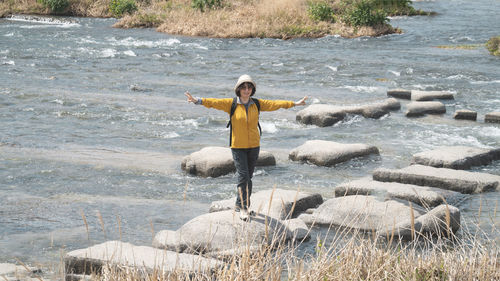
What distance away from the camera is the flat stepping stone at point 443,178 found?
8.63m

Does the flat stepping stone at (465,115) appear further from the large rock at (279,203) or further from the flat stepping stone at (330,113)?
the large rock at (279,203)

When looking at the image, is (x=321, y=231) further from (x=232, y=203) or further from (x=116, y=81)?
(x=116, y=81)

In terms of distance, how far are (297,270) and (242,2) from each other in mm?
32030

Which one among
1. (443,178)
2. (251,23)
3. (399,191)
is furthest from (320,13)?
(399,191)

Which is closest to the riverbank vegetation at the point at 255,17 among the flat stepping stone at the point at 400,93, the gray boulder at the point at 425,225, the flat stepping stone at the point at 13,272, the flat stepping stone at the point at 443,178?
the flat stepping stone at the point at 400,93

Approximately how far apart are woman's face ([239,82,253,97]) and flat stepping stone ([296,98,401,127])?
253 inches

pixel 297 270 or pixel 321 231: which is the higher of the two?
pixel 297 270

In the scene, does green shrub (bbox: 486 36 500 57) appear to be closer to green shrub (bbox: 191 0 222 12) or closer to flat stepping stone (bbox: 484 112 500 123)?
flat stepping stone (bbox: 484 112 500 123)

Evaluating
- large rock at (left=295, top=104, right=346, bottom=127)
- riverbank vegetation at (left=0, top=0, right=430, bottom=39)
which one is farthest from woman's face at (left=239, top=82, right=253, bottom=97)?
riverbank vegetation at (left=0, top=0, right=430, bottom=39)

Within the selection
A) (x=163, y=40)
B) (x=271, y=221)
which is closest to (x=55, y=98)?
(x=271, y=221)

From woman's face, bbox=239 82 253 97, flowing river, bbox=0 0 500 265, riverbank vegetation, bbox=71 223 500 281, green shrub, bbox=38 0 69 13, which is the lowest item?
flowing river, bbox=0 0 500 265

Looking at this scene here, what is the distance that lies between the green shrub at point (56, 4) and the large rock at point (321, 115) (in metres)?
28.3

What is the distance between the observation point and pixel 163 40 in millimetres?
27109

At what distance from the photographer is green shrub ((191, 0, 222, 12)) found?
109 feet
